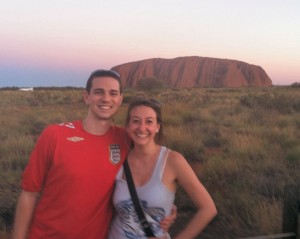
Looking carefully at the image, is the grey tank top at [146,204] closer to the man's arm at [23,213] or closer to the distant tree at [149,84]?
the man's arm at [23,213]

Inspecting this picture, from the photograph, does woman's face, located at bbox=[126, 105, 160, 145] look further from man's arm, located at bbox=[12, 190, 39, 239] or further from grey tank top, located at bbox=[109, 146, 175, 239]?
man's arm, located at bbox=[12, 190, 39, 239]

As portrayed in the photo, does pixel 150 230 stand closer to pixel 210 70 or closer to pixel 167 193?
pixel 167 193

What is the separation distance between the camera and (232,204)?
16.2 feet

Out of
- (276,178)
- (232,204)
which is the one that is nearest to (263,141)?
(276,178)

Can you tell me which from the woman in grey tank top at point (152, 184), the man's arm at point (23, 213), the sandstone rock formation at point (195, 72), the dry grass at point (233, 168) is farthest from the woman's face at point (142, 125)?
the sandstone rock formation at point (195, 72)

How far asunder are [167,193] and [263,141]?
708 cm

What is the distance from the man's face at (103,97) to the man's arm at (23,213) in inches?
24.4

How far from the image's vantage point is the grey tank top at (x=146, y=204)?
224 centimetres

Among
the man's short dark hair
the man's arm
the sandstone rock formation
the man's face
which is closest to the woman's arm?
the man's face

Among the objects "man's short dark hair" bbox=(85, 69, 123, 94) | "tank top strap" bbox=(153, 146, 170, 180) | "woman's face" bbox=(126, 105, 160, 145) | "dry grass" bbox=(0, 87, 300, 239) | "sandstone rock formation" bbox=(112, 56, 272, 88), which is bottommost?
"dry grass" bbox=(0, 87, 300, 239)

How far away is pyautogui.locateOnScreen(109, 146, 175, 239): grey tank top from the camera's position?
2.24 metres

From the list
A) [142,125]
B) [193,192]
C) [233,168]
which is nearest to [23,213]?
[142,125]

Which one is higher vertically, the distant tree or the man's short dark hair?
the man's short dark hair

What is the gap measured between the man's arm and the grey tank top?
0.51m
